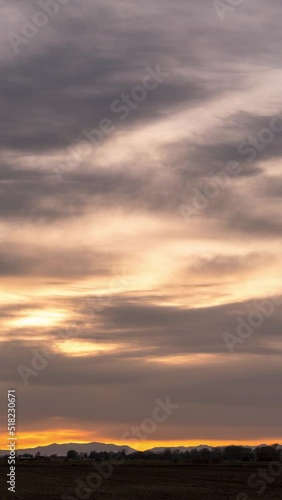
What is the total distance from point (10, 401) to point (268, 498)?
2464cm

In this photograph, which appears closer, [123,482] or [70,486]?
[70,486]

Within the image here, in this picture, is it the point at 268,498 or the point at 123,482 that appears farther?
the point at 123,482

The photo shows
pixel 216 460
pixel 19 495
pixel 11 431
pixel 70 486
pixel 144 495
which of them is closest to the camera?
pixel 11 431

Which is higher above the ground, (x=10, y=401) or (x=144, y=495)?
(x=10, y=401)

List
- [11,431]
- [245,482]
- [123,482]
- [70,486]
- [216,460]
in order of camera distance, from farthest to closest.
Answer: [216,460], [245,482], [123,482], [70,486], [11,431]

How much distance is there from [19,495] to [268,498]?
1838 cm

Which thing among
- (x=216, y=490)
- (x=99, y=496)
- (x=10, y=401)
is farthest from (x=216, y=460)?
(x=10, y=401)

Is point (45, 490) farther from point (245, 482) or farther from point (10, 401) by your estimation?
point (245, 482)

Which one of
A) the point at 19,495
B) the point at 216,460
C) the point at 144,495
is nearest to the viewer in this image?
the point at 19,495

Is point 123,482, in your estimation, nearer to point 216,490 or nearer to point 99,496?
point 216,490

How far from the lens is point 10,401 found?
43.2 metres

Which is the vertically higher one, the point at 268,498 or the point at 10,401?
the point at 10,401

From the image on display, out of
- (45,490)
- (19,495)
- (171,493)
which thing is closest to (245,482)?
(171,493)

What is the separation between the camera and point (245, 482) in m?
79.3
